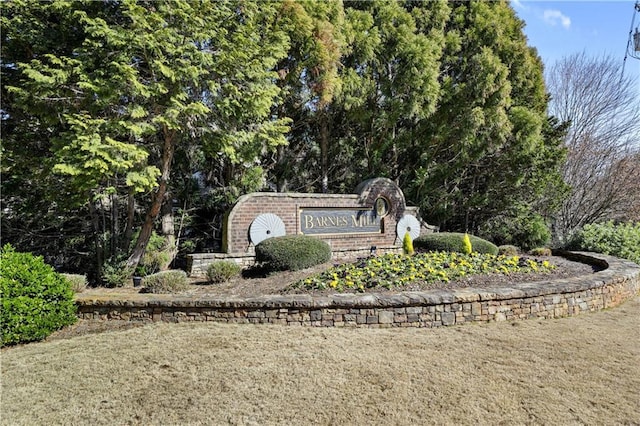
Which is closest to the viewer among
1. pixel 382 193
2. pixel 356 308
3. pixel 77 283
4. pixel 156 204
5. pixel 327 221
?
pixel 356 308

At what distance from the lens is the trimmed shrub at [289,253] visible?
23.5 feet

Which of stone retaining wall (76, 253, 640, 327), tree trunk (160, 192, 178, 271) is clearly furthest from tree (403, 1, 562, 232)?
tree trunk (160, 192, 178, 271)

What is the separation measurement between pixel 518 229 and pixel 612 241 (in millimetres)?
2870

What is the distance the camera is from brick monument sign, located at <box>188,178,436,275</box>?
7941 millimetres

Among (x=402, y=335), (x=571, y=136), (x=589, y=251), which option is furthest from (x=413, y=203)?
(x=571, y=136)

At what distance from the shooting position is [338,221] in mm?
9391

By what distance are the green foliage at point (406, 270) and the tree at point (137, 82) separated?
3.54 metres

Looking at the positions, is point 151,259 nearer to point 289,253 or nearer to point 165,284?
point 165,284

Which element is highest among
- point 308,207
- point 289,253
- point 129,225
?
point 308,207

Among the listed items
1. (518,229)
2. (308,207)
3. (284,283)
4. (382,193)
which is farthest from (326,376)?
(518,229)

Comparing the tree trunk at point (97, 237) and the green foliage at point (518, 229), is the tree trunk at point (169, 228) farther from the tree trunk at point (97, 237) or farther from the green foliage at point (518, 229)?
the green foliage at point (518, 229)

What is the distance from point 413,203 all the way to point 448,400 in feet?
30.6

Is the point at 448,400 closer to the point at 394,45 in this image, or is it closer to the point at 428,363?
the point at 428,363

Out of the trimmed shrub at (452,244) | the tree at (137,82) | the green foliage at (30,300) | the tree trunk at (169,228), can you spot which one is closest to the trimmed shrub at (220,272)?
the tree at (137,82)
